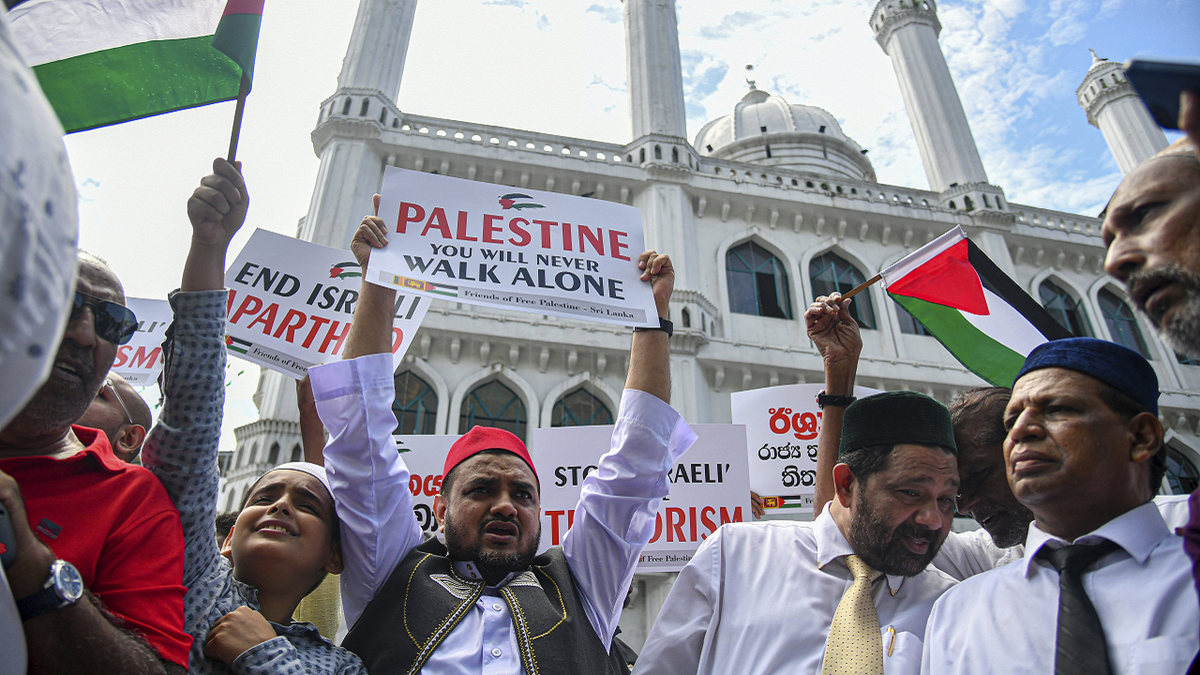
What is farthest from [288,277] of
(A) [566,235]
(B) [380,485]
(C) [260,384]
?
(C) [260,384]

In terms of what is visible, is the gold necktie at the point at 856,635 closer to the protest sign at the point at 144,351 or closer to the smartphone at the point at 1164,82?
the smartphone at the point at 1164,82

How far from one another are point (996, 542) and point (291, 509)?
8.08ft

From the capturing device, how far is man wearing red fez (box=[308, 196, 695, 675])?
194 centimetres

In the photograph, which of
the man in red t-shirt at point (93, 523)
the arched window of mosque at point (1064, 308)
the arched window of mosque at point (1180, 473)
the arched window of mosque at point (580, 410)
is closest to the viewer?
the man in red t-shirt at point (93, 523)

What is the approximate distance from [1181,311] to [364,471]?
2.08 metres

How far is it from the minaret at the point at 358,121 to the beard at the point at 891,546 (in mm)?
9126

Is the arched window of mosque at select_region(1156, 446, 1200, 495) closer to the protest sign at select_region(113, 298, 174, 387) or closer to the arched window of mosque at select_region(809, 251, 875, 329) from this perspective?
the arched window of mosque at select_region(809, 251, 875, 329)

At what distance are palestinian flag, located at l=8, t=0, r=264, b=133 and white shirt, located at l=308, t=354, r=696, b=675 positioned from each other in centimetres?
101

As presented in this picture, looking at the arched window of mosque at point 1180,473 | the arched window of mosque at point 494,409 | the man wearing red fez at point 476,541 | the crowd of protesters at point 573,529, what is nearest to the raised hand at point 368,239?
the crowd of protesters at point 573,529

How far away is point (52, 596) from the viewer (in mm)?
1084

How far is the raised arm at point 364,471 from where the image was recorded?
2.11m

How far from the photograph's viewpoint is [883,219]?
13086 millimetres

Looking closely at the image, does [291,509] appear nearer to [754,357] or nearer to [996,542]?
[996,542]

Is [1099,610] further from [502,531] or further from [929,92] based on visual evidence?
[929,92]
